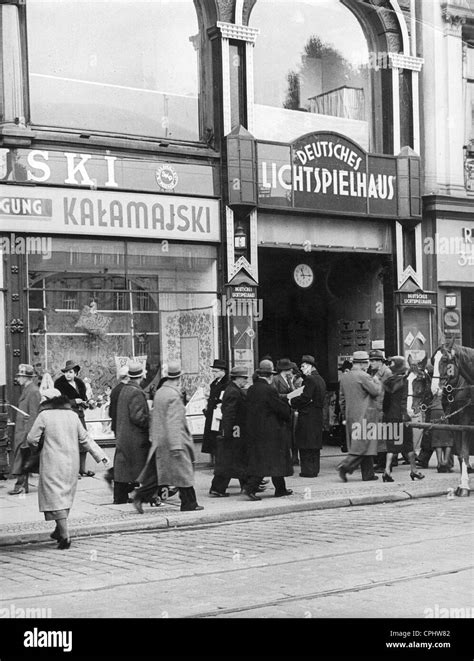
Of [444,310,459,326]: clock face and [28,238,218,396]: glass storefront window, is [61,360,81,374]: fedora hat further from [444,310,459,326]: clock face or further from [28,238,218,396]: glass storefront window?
[444,310,459,326]: clock face

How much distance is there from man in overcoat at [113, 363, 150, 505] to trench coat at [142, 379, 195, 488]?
12.9 inches

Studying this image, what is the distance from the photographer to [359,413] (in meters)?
15.1

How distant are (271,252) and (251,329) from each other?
2.40 metres

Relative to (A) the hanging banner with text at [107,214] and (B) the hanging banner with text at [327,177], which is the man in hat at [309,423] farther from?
(B) the hanging banner with text at [327,177]

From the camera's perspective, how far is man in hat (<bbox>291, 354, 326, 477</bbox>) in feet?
51.6

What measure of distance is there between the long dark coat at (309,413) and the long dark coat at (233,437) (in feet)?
7.54

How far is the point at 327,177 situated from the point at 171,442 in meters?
8.74

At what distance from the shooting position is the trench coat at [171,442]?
40.1 feet

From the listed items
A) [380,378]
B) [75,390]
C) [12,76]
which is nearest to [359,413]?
[380,378]

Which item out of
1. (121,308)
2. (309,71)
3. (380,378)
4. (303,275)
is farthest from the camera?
(303,275)

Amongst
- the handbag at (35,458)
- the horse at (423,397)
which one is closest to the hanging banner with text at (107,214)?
the horse at (423,397)

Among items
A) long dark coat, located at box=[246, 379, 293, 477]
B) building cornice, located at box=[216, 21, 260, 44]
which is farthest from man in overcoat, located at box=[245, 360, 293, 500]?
building cornice, located at box=[216, 21, 260, 44]

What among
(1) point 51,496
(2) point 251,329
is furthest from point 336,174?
(1) point 51,496

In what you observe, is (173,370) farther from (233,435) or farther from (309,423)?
(309,423)
